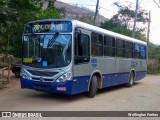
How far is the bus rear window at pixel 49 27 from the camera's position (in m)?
11.7

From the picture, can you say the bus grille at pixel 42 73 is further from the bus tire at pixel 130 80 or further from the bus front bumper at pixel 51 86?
the bus tire at pixel 130 80

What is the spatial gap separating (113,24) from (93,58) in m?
46.9

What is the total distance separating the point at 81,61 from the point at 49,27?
1681 millimetres

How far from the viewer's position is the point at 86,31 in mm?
12516

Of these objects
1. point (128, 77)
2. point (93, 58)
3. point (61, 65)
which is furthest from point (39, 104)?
point (128, 77)

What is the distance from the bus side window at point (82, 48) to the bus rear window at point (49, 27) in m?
0.54

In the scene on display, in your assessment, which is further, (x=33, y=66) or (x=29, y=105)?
(x=33, y=66)

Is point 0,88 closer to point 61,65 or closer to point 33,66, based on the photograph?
point 33,66

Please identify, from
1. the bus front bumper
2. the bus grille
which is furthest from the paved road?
the bus grille

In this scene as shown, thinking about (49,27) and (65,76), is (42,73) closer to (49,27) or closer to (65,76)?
(65,76)

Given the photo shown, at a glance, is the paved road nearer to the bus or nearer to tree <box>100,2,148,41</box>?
the bus

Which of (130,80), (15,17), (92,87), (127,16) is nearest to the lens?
(92,87)

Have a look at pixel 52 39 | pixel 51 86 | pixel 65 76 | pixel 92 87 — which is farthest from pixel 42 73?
pixel 92 87

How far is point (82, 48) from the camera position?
475 inches
